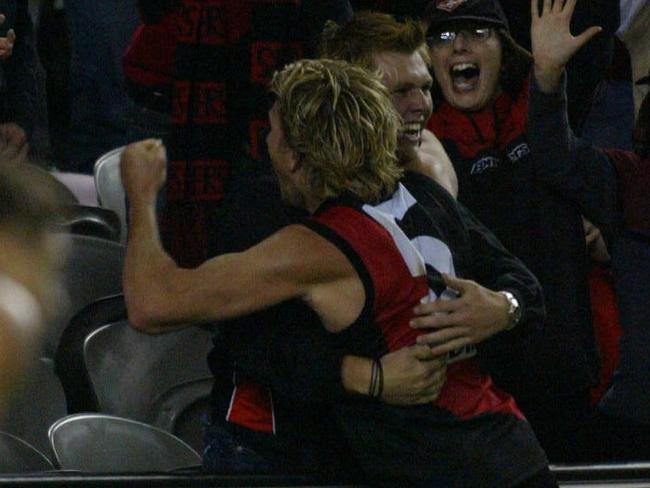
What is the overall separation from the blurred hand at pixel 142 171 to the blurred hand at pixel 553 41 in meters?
1.13

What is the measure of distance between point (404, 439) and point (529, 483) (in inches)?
9.9

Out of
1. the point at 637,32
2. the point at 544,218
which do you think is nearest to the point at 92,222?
the point at 544,218

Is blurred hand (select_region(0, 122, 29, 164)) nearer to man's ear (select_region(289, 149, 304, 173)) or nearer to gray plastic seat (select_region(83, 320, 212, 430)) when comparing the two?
gray plastic seat (select_region(83, 320, 212, 430))

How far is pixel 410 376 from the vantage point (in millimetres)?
2686

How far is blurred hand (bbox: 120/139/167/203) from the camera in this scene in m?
2.75

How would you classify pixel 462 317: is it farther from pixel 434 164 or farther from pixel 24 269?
pixel 24 269

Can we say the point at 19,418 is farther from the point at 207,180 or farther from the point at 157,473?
the point at 207,180

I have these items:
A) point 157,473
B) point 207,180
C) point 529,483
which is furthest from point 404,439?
point 207,180

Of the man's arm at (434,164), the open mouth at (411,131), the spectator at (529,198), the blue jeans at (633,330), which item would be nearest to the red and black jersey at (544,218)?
the spectator at (529,198)

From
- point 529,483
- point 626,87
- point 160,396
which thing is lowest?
point 160,396

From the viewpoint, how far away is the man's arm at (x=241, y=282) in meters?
Result: 2.63

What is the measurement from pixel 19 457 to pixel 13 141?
140 cm

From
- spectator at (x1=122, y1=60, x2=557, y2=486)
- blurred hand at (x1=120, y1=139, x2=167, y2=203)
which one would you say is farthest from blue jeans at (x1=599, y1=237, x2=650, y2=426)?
blurred hand at (x1=120, y1=139, x2=167, y2=203)

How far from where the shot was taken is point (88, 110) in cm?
506
